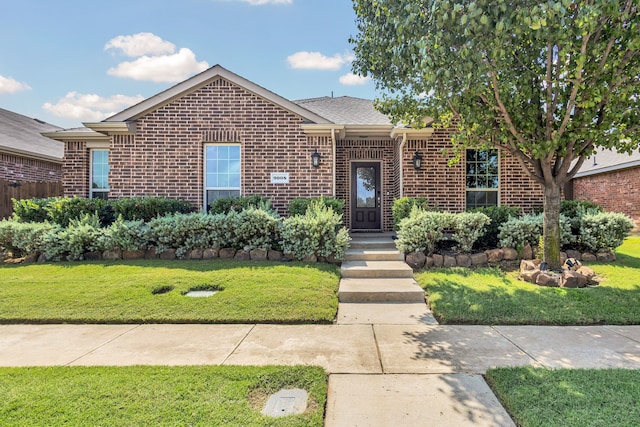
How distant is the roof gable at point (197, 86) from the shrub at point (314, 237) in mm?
3208

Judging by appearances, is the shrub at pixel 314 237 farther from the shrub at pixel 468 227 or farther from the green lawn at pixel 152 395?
the green lawn at pixel 152 395

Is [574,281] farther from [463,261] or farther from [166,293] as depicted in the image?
[166,293]

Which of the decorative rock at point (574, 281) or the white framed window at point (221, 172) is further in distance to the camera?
the white framed window at point (221, 172)

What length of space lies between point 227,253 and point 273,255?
1.07 metres

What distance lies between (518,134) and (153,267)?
744 cm

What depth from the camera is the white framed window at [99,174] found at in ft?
32.9

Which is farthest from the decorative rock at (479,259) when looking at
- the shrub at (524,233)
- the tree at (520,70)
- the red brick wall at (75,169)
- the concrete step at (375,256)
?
the red brick wall at (75,169)

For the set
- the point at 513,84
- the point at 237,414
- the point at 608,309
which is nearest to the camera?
the point at 237,414

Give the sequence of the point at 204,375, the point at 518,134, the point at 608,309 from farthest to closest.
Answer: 1. the point at 518,134
2. the point at 608,309
3. the point at 204,375

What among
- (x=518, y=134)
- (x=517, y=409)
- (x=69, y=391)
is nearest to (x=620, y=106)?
(x=518, y=134)

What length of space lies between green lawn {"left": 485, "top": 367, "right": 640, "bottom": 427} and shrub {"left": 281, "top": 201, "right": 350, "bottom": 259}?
430 cm

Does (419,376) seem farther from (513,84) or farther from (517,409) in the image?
(513,84)

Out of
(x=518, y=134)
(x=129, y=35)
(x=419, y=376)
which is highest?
(x=129, y=35)

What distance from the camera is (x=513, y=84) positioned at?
17.6 feet
